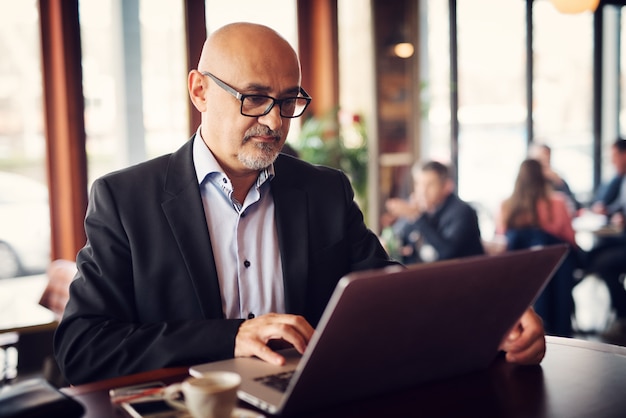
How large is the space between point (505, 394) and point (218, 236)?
887 mm

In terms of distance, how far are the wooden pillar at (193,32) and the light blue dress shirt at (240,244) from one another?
3474 mm

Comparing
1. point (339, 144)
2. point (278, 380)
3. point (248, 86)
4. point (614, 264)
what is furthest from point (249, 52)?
point (614, 264)

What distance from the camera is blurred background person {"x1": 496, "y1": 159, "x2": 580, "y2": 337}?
A: 4.61 m

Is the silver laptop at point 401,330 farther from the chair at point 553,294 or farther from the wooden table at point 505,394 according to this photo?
the chair at point 553,294

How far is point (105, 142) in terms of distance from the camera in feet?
16.1

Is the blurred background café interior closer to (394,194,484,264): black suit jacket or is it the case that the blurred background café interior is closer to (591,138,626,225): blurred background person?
(591,138,626,225): blurred background person

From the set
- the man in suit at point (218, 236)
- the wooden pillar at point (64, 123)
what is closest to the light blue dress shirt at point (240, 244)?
A: the man in suit at point (218, 236)

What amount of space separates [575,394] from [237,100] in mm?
1047

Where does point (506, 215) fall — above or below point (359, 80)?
below

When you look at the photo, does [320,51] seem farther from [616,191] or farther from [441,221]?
[616,191]

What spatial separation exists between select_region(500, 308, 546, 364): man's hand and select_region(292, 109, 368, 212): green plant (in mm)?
4355

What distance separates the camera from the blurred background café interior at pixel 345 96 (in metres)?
4.62

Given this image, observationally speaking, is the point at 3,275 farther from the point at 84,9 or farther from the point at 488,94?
the point at 488,94

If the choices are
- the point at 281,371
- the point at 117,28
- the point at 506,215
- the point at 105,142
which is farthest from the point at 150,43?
the point at 281,371
